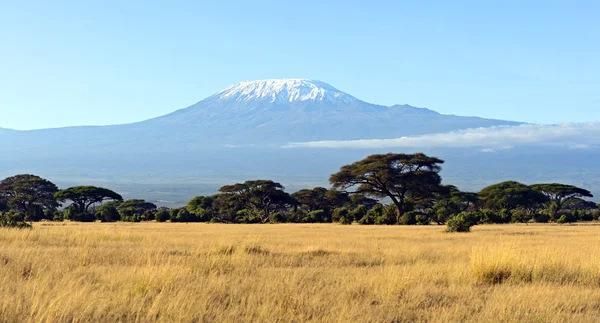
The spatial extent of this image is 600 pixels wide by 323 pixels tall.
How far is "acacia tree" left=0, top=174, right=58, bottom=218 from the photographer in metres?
56.5

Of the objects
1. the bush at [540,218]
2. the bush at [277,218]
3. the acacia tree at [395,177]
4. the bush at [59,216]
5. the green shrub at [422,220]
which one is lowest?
the bush at [277,218]

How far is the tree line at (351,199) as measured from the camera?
45750 millimetres

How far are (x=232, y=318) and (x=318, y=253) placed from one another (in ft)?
23.1

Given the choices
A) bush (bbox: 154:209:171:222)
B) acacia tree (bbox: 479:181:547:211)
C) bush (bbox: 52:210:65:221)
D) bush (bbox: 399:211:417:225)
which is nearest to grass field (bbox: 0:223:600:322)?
bush (bbox: 399:211:417:225)

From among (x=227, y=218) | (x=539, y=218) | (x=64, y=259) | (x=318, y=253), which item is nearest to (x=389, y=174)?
(x=539, y=218)

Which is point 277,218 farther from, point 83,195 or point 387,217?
point 83,195

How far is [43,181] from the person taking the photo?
58531 millimetres

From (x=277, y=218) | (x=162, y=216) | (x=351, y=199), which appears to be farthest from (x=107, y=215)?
(x=351, y=199)

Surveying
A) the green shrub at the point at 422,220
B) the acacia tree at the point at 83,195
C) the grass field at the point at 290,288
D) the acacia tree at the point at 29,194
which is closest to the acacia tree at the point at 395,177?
the green shrub at the point at 422,220

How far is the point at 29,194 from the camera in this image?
56656mm

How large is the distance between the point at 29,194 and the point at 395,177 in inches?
1313

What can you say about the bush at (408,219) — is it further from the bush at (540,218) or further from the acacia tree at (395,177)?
the bush at (540,218)

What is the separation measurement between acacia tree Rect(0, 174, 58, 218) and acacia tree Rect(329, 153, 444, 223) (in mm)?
27700

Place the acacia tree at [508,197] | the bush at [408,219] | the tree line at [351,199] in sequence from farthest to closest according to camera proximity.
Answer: the acacia tree at [508,197]
the tree line at [351,199]
the bush at [408,219]
